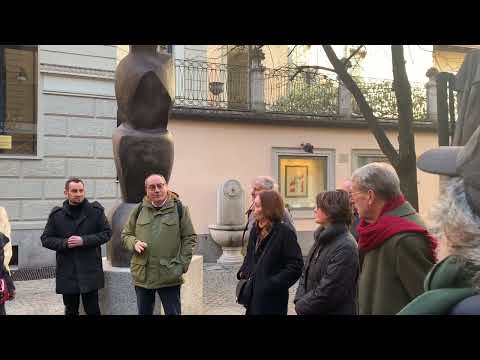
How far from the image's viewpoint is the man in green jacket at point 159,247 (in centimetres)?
462

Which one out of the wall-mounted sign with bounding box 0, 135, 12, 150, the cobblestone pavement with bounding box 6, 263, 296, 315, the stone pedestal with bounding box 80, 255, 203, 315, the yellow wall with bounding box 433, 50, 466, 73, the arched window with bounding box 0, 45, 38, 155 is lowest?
→ the cobblestone pavement with bounding box 6, 263, 296, 315

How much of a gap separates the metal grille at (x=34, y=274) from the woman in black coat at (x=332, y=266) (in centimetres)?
752

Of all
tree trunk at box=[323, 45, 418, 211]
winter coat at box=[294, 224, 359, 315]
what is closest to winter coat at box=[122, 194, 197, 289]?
winter coat at box=[294, 224, 359, 315]

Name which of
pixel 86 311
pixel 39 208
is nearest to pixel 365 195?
pixel 86 311

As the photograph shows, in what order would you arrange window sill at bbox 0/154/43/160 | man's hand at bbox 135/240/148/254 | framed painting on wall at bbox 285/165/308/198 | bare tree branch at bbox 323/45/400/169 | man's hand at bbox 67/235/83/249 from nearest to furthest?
man's hand at bbox 135/240/148/254 → man's hand at bbox 67/235/83/249 → bare tree branch at bbox 323/45/400/169 → window sill at bbox 0/154/43/160 → framed painting on wall at bbox 285/165/308/198

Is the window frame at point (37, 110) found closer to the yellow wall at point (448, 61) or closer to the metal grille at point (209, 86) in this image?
the metal grille at point (209, 86)

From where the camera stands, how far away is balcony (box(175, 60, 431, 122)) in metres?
13.1

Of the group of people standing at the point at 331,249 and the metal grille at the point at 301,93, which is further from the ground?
the metal grille at the point at 301,93

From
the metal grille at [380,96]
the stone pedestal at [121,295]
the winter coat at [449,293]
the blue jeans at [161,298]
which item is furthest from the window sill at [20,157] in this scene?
the winter coat at [449,293]

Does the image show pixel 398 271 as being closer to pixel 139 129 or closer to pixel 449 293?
pixel 449 293

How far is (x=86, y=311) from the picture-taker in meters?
5.04

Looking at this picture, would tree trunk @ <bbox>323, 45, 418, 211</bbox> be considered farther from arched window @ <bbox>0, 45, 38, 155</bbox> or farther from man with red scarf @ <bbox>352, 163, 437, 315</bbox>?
arched window @ <bbox>0, 45, 38, 155</bbox>

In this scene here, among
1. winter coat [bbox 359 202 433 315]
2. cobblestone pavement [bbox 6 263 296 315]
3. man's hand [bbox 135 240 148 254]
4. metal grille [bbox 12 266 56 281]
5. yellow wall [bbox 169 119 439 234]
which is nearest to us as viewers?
winter coat [bbox 359 202 433 315]
